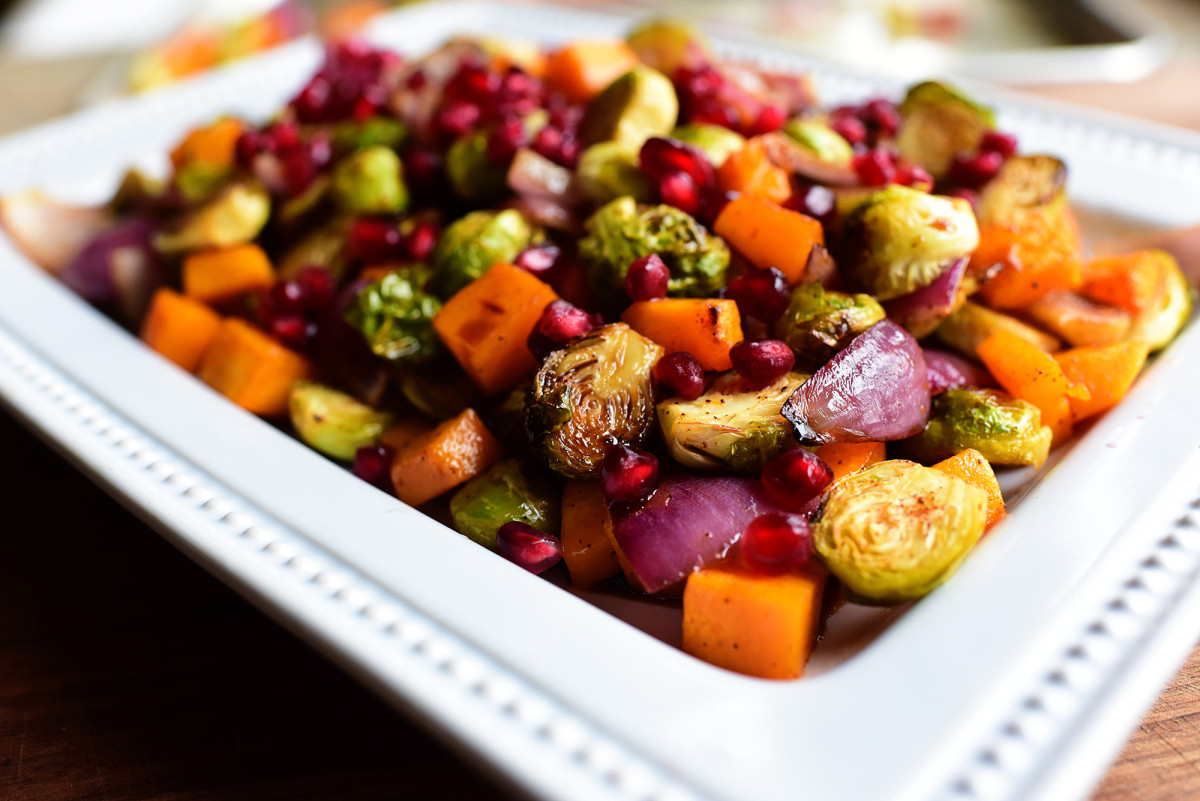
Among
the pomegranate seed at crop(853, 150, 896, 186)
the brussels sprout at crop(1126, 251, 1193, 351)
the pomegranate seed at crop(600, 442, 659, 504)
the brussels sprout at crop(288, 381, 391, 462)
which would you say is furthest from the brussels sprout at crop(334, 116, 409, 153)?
the brussels sprout at crop(1126, 251, 1193, 351)

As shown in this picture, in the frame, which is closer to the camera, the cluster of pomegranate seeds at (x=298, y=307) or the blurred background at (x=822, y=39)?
the cluster of pomegranate seeds at (x=298, y=307)

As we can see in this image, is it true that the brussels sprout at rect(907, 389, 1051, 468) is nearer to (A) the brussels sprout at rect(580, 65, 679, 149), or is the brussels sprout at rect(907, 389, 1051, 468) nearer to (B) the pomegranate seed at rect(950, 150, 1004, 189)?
(B) the pomegranate seed at rect(950, 150, 1004, 189)

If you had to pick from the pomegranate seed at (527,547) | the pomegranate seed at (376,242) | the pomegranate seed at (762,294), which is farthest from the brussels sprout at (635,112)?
the pomegranate seed at (527,547)

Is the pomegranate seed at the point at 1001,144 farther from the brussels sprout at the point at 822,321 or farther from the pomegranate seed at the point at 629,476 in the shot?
the pomegranate seed at the point at 629,476

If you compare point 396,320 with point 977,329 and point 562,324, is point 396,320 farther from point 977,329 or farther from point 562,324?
point 977,329

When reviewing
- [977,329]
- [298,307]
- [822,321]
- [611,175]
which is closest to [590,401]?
[822,321]
